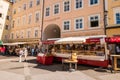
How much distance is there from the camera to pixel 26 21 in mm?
37125

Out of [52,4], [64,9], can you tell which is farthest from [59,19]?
[52,4]

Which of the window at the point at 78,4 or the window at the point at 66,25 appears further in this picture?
the window at the point at 66,25

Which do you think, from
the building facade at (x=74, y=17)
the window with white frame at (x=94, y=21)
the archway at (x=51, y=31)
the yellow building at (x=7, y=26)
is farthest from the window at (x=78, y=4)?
the yellow building at (x=7, y=26)

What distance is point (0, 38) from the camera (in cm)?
4059

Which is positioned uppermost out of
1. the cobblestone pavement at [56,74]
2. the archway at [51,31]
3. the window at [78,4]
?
the window at [78,4]

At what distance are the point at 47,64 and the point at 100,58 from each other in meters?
5.98

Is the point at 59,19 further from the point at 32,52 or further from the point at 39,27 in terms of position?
the point at 32,52

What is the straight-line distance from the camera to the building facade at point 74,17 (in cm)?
2334

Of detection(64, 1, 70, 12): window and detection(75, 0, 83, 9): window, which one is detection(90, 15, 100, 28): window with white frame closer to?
detection(75, 0, 83, 9): window

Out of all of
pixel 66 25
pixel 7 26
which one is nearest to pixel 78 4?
pixel 66 25

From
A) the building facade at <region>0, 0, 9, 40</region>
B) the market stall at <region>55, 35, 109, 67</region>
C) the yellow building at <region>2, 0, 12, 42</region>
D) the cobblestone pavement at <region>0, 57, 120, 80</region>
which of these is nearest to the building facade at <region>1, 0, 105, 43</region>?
the yellow building at <region>2, 0, 12, 42</region>

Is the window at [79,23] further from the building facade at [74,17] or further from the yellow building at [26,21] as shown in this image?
the yellow building at [26,21]

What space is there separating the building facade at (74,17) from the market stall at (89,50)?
4.91 meters

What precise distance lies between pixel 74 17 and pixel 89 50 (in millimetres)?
9830
